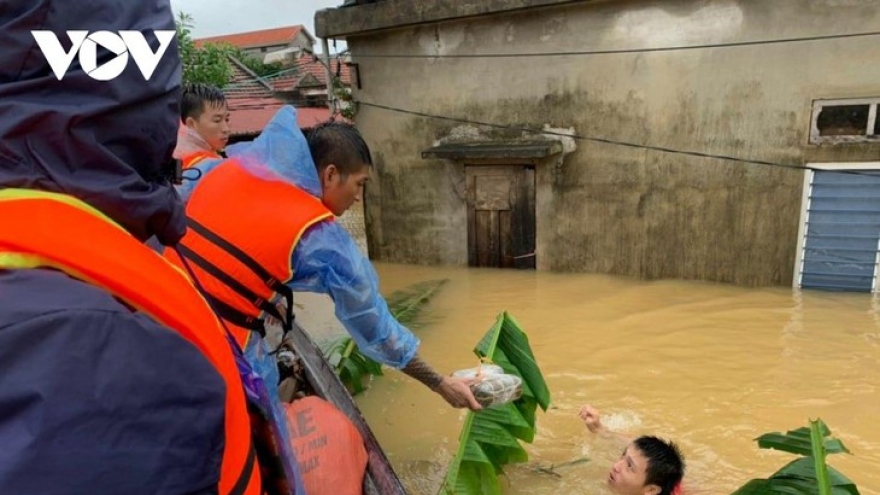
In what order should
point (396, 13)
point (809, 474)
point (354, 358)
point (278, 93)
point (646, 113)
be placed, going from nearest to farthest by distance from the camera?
point (809, 474)
point (354, 358)
point (646, 113)
point (396, 13)
point (278, 93)

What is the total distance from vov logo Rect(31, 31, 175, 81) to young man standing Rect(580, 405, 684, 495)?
9.31 feet

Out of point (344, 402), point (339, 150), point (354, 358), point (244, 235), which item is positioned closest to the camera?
point (244, 235)

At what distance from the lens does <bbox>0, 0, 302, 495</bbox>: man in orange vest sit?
625 mm

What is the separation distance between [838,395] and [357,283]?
4.29 m

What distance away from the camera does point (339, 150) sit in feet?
7.22

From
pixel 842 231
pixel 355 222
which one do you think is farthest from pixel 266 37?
pixel 842 231

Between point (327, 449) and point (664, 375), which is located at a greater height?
point (327, 449)

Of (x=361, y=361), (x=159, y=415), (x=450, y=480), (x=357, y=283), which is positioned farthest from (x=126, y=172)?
(x=361, y=361)

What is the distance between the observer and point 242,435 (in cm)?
92

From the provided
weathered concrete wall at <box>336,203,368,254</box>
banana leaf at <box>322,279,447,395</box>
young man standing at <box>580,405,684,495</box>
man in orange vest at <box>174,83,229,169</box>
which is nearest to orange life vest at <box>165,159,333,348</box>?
man in orange vest at <box>174,83,229,169</box>

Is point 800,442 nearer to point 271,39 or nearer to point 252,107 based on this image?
point 252,107

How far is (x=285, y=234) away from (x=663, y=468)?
2159 mm

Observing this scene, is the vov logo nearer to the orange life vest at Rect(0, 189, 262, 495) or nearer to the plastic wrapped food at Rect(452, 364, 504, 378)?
the orange life vest at Rect(0, 189, 262, 495)

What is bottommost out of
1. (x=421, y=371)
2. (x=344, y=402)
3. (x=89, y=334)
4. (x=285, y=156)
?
(x=344, y=402)
